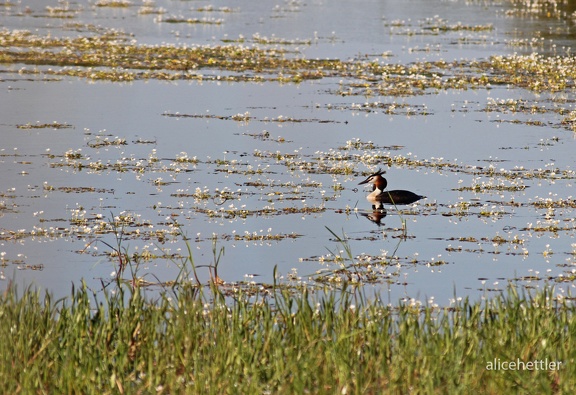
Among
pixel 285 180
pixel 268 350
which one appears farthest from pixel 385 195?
pixel 268 350

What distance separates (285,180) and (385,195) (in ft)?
4.89

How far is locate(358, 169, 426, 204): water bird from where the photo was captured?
14141 mm

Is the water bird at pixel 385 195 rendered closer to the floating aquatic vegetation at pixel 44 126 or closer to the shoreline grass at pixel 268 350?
the shoreline grass at pixel 268 350

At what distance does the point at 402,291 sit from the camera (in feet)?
33.6

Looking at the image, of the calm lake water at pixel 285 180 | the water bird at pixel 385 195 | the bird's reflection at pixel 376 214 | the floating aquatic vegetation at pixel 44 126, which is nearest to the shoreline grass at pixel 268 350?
the calm lake water at pixel 285 180

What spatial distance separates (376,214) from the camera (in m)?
13.8

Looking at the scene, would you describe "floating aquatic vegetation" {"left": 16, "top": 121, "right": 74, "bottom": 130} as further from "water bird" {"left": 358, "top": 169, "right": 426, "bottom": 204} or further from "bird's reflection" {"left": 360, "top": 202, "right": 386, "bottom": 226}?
"bird's reflection" {"left": 360, "top": 202, "right": 386, "bottom": 226}

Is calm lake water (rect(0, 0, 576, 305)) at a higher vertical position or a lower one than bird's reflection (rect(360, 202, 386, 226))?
higher

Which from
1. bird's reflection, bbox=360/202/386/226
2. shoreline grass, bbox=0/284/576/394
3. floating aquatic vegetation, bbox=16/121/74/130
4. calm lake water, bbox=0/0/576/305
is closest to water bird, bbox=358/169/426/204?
bird's reflection, bbox=360/202/386/226

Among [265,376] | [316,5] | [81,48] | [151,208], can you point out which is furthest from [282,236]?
[316,5]

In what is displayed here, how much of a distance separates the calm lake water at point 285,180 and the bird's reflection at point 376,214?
0.06 meters

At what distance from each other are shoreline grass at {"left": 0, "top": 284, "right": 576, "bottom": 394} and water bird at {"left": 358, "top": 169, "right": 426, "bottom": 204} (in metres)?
6.19

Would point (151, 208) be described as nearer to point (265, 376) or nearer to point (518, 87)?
point (265, 376)

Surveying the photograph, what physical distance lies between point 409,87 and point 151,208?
1236 centimetres
